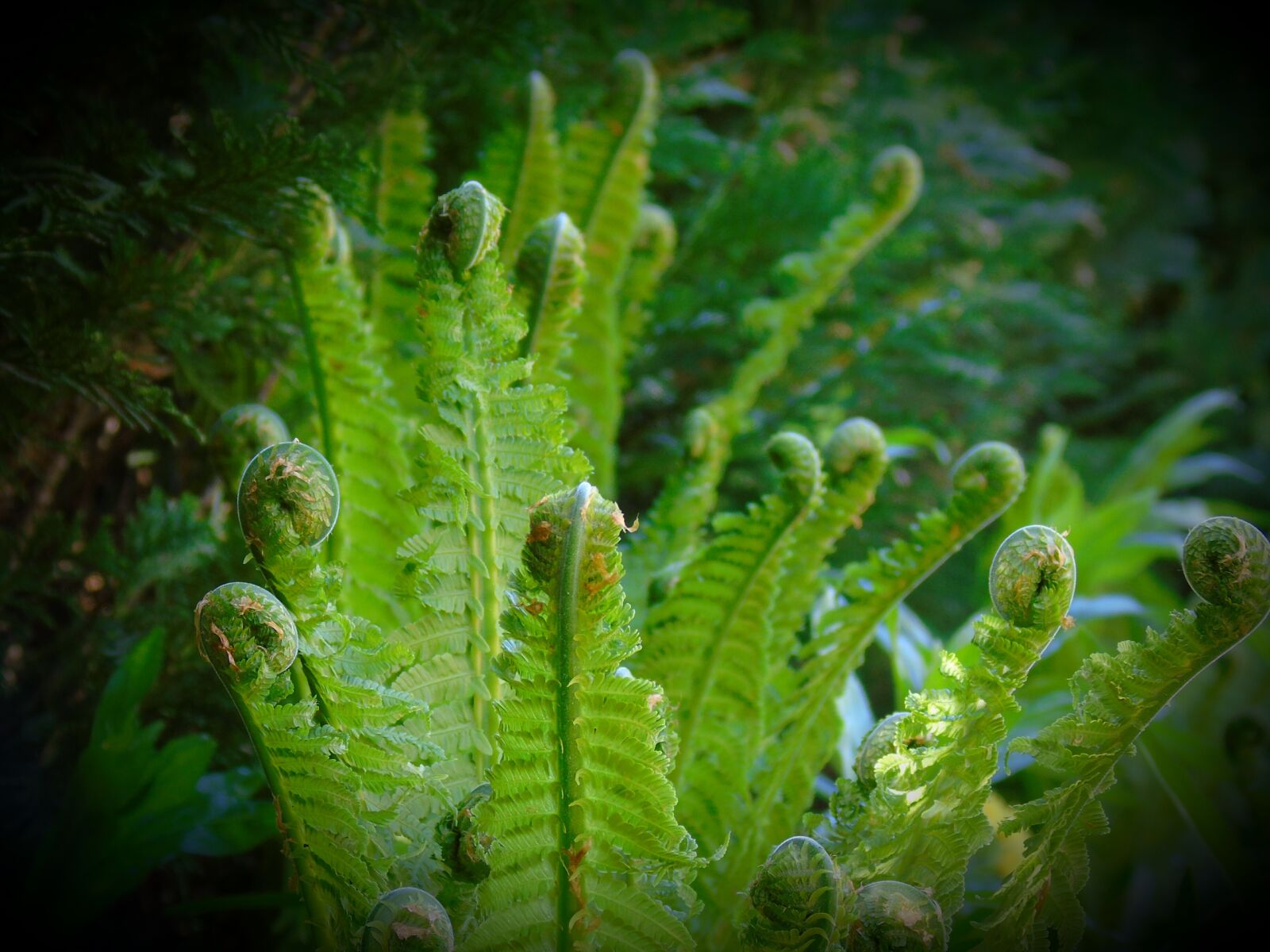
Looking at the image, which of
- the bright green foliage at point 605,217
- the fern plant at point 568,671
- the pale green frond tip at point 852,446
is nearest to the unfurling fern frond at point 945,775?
the fern plant at point 568,671

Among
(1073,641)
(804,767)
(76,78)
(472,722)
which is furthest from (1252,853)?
(76,78)

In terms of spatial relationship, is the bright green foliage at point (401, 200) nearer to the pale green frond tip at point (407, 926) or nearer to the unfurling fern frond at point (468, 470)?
the unfurling fern frond at point (468, 470)

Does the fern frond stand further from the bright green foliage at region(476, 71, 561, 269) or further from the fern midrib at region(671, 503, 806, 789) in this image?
the bright green foliage at region(476, 71, 561, 269)

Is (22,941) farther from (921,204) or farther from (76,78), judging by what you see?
(921,204)

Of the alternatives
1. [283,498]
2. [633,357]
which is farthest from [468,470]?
[633,357]

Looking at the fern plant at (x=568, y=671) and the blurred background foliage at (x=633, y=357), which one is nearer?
the fern plant at (x=568, y=671)

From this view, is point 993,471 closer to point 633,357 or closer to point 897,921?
point 897,921
